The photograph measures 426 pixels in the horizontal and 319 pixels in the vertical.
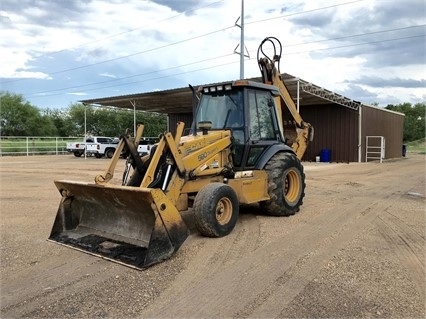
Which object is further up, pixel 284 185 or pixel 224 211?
pixel 284 185

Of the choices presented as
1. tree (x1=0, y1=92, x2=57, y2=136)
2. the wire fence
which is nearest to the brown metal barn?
the wire fence

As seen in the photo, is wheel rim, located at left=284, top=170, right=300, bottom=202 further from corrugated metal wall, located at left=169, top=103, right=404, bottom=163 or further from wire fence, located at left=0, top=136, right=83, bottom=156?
wire fence, located at left=0, top=136, right=83, bottom=156

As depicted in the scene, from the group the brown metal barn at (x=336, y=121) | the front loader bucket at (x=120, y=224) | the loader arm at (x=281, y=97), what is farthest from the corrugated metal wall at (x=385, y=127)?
the front loader bucket at (x=120, y=224)

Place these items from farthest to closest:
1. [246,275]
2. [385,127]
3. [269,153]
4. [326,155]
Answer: [385,127] → [326,155] → [269,153] → [246,275]

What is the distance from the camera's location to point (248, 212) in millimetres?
7996

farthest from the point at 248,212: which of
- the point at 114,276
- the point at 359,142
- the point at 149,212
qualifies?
the point at 359,142

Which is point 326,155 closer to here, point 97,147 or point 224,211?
point 97,147

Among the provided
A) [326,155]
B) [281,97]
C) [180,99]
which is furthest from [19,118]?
[281,97]

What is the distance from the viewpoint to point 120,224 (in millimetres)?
5672

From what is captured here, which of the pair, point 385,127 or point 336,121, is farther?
point 385,127

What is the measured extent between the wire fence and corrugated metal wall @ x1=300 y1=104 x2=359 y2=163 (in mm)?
21476

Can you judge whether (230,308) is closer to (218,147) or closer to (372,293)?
(372,293)

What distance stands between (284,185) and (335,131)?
61.8ft

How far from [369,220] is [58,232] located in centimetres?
523
